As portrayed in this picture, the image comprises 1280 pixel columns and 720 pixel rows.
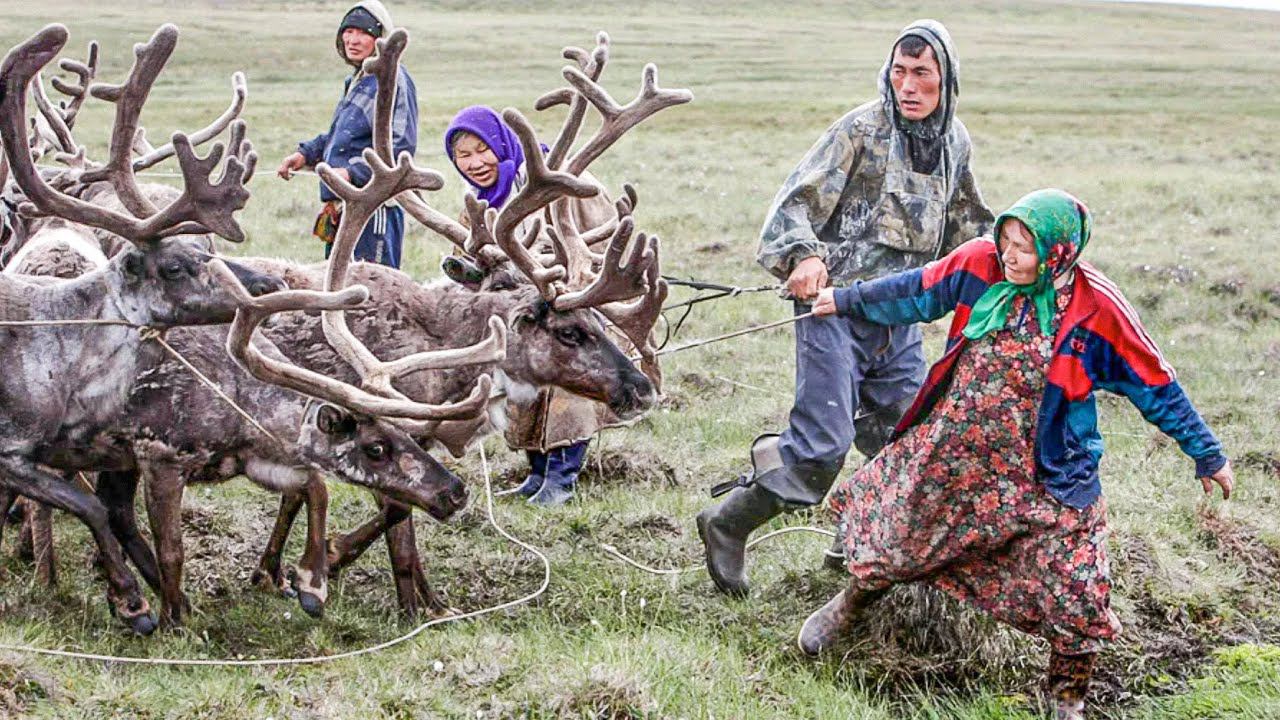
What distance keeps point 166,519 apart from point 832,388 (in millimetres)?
2753

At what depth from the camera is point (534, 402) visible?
6402mm

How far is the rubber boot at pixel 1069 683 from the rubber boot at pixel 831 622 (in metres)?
0.69

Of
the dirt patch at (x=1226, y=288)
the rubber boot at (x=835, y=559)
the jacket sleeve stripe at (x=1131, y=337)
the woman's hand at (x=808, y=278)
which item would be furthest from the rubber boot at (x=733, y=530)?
the dirt patch at (x=1226, y=288)

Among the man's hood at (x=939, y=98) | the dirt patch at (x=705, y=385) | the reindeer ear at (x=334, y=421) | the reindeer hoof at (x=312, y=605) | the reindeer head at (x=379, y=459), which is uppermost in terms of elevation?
the man's hood at (x=939, y=98)

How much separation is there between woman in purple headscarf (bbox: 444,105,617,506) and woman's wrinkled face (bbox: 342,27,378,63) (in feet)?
2.54

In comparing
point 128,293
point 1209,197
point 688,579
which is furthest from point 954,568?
point 1209,197

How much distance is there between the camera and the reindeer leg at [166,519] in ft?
18.6

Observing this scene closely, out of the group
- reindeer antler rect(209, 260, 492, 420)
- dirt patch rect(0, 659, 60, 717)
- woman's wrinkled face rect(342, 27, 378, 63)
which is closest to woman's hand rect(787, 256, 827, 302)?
reindeer antler rect(209, 260, 492, 420)

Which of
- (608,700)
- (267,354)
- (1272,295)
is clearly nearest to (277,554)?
(267,354)

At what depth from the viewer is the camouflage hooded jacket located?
5539 millimetres

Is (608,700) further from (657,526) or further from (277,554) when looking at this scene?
(657,526)

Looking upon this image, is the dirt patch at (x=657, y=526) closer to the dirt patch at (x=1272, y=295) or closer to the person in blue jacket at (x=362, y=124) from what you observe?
the person in blue jacket at (x=362, y=124)

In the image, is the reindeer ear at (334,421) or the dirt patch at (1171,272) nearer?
the reindeer ear at (334,421)

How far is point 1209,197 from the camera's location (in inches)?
706
